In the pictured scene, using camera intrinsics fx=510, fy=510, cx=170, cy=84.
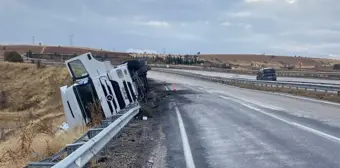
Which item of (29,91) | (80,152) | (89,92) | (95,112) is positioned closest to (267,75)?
(29,91)

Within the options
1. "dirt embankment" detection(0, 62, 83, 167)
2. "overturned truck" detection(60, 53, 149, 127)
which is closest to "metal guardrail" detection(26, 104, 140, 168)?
"overturned truck" detection(60, 53, 149, 127)

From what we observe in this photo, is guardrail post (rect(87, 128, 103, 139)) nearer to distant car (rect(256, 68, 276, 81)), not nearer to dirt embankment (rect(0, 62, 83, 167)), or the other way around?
dirt embankment (rect(0, 62, 83, 167))

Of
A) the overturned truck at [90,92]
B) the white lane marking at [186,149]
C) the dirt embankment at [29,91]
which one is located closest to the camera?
the white lane marking at [186,149]

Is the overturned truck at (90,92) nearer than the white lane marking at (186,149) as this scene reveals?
No

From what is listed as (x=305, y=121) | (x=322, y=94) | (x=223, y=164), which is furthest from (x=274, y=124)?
(x=322, y=94)

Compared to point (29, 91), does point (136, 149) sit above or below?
above

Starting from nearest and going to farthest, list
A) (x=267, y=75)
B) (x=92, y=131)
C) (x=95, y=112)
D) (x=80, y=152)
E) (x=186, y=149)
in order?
(x=80, y=152) < (x=92, y=131) < (x=186, y=149) < (x=95, y=112) < (x=267, y=75)

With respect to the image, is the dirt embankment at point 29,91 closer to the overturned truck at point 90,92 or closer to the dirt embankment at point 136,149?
the overturned truck at point 90,92

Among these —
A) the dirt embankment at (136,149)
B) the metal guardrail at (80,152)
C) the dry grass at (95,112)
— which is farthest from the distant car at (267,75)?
the metal guardrail at (80,152)

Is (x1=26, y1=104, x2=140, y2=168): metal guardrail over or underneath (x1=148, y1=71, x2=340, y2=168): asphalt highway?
over

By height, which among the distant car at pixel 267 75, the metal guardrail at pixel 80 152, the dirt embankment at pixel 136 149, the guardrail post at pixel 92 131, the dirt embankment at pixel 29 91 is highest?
the metal guardrail at pixel 80 152

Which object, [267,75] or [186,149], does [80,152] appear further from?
[267,75]

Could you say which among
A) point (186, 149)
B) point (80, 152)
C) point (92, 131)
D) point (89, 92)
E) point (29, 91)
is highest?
point (80, 152)

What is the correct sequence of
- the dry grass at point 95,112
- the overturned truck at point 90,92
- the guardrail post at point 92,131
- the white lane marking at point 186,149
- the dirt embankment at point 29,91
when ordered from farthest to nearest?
the dirt embankment at point 29,91 < the overturned truck at point 90,92 < the dry grass at point 95,112 < the guardrail post at point 92,131 < the white lane marking at point 186,149
